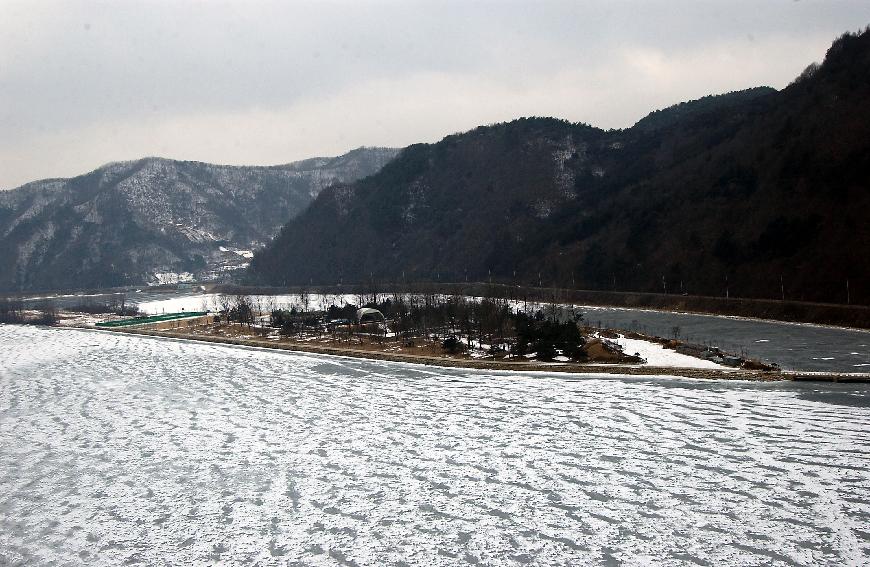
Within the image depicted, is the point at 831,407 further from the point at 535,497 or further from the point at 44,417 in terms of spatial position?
the point at 44,417

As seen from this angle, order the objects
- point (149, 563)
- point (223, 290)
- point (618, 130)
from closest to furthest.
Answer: point (149, 563)
point (223, 290)
point (618, 130)

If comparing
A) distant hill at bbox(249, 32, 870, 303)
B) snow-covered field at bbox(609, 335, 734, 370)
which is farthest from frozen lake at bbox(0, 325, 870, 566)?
distant hill at bbox(249, 32, 870, 303)

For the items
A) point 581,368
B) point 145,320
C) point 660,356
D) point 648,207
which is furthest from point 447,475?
point 648,207

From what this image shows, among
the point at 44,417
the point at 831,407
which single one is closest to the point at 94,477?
the point at 44,417

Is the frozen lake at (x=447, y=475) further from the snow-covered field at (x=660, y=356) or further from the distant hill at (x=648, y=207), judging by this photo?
the distant hill at (x=648, y=207)

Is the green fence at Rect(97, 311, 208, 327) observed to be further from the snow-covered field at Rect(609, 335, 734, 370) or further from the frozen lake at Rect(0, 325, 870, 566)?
the snow-covered field at Rect(609, 335, 734, 370)

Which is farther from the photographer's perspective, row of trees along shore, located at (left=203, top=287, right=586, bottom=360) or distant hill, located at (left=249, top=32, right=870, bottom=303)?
distant hill, located at (left=249, top=32, right=870, bottom=303)

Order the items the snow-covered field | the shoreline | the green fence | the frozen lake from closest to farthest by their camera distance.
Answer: the frozen lake → the shoreline → the snow-covered field → the green fence
